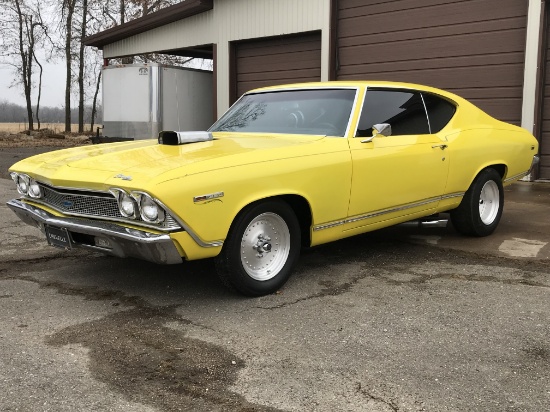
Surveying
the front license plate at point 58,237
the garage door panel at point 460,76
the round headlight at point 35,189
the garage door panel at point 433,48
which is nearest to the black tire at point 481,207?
the front license plate at point 58,237

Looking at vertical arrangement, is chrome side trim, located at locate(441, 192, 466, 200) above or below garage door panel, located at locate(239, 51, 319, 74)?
below

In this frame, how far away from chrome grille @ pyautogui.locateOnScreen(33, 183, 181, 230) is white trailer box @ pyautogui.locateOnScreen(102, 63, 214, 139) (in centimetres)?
989

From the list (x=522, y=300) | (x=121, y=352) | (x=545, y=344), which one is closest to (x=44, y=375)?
(x=121, y=352)

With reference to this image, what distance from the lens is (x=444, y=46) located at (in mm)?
10328

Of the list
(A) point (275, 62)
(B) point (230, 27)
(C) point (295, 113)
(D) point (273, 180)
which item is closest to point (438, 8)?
(A) point (275, 62)

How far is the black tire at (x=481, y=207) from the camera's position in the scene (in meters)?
5.78

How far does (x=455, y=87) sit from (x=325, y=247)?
5.82m

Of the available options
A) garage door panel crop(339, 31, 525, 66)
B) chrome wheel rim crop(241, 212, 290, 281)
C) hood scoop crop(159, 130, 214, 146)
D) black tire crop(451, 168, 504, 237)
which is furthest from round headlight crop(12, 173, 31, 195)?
garage door panel crop(339, 31, 525, 66)

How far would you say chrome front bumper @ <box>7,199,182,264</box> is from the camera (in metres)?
3.56

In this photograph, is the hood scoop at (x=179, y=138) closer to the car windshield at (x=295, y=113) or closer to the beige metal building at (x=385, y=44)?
the car windshield at (x=295, y=113)

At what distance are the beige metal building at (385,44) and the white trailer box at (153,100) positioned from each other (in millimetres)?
862

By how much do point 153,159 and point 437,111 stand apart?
113 inches

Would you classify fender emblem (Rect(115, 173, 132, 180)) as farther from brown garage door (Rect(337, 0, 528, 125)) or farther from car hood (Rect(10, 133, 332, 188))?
brown garage door (Rect(337, 0, 528, 125))

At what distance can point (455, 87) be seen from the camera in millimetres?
10289
